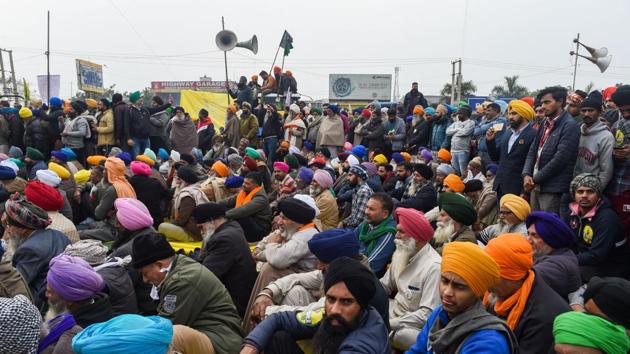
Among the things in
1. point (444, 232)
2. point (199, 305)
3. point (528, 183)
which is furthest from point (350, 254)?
point (528, 183)

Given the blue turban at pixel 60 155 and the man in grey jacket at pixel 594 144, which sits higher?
the man in grey jacket at pixel 594 144

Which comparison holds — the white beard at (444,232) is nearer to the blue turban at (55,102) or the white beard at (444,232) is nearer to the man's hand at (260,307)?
the man's hand at (260,307)

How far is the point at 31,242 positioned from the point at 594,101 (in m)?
5.72

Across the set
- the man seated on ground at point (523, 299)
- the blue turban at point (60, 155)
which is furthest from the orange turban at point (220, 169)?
the man seated on ground at point (523, 299)

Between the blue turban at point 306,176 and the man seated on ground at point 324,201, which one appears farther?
the blue turban at point 306,176

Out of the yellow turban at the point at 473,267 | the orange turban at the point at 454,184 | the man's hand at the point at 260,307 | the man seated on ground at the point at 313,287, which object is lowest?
the man's hand at the point at 260,307

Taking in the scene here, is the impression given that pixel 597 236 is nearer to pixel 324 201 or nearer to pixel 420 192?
pixel 420 192

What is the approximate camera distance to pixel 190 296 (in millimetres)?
3570

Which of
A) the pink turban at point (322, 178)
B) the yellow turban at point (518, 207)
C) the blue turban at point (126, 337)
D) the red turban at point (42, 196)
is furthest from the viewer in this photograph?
the pink turban at point (322, 178)

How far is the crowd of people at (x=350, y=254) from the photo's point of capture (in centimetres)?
280

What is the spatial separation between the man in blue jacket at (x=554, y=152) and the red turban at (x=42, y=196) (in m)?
5.47

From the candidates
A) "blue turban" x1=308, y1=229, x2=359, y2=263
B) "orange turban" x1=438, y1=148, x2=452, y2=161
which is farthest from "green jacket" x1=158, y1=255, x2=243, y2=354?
"orange turban" x1=438, y1=148, x2=452, y2=161

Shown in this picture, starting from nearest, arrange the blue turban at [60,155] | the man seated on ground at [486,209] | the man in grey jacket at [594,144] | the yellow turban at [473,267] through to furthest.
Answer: the yellow turban at [473,267], the man in grey jacket at [594,144], the man seated on ground at [486,209], the blue turban at [60,155]

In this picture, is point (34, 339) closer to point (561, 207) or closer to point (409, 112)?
point (561, 207)
